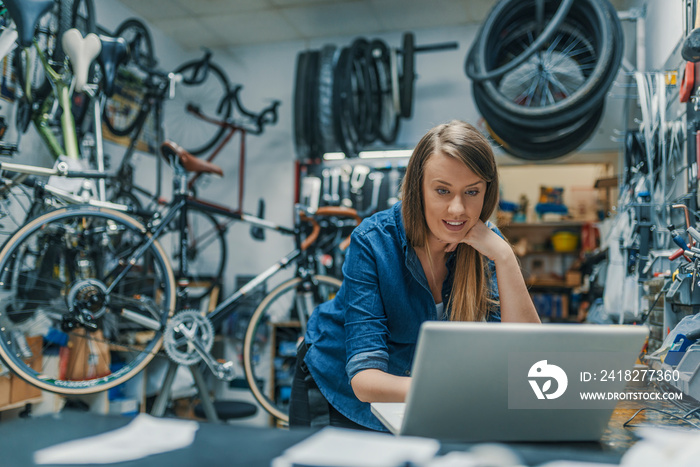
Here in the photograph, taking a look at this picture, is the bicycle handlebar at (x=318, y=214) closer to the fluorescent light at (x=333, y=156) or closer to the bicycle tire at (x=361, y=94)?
the bicycle tire at (x=361, y=94)

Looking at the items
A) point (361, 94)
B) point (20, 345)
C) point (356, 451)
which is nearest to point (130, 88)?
point (361, 94)

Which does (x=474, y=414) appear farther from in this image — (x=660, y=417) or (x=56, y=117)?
(x=56, y=117)

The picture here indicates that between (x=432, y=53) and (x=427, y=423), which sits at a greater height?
(x=432, y=53)

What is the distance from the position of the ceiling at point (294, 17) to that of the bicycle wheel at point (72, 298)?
6.86 ft

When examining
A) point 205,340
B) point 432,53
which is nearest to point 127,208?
point 205,340

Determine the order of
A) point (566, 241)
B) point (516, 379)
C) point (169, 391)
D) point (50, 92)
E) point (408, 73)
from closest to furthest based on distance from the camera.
→ point (516, 379) → point (169, 391) → point (50, 92) → point (408, 73) → point (566, 241)

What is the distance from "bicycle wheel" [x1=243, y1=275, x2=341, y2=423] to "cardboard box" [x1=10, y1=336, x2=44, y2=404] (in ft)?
3.15

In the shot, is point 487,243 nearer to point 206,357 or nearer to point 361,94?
point 206,357

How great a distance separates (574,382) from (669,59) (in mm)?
2174

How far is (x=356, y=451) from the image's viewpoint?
1.82 ft

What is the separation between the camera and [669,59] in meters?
2.37

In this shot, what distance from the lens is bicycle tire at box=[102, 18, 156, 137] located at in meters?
3.65

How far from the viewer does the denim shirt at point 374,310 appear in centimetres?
121

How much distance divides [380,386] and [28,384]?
2.21 metres
